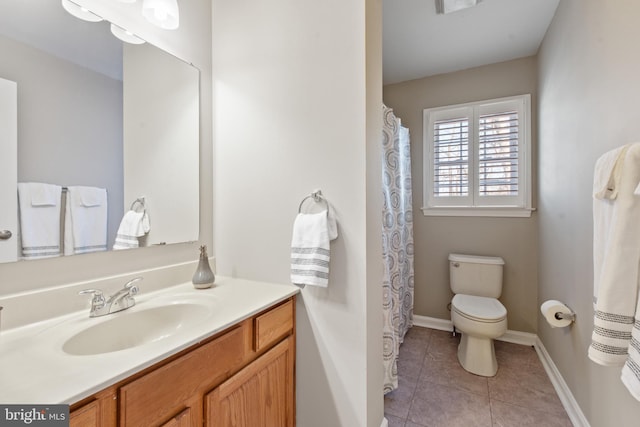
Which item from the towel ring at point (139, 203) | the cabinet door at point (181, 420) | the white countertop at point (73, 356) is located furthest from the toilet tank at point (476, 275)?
the towel ring at point (139, 203)

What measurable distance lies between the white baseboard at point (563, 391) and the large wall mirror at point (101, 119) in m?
2.31

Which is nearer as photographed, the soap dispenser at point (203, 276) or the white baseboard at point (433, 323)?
the soap dispenser at point (203, 276)

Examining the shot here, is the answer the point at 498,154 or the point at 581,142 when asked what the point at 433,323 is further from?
the point at 581,142

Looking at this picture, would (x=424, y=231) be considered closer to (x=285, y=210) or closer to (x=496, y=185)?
(x=496, y=185)

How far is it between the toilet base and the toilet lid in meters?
0.20

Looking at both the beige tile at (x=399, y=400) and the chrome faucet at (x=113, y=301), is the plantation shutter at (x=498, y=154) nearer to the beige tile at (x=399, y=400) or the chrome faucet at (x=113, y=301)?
the beige tile at (x=399, y=400)

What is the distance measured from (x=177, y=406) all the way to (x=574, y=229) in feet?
6.88

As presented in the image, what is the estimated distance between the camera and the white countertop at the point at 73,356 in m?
0.61

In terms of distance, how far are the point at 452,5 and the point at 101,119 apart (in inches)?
83.9

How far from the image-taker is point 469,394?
6.01 feet

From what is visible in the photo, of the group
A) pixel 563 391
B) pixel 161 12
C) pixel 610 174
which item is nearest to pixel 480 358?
pixel 563 391

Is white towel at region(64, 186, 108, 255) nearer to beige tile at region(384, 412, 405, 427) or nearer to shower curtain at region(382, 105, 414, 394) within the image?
shower curtain at region(382, 105, 414, 394)

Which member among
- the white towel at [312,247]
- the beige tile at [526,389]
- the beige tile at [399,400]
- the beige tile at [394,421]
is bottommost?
the beige tile at [394,421]

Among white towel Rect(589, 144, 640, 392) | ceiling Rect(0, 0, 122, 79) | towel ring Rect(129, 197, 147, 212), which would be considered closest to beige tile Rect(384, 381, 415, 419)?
white towel Rect(589, 144, 640, 392)
